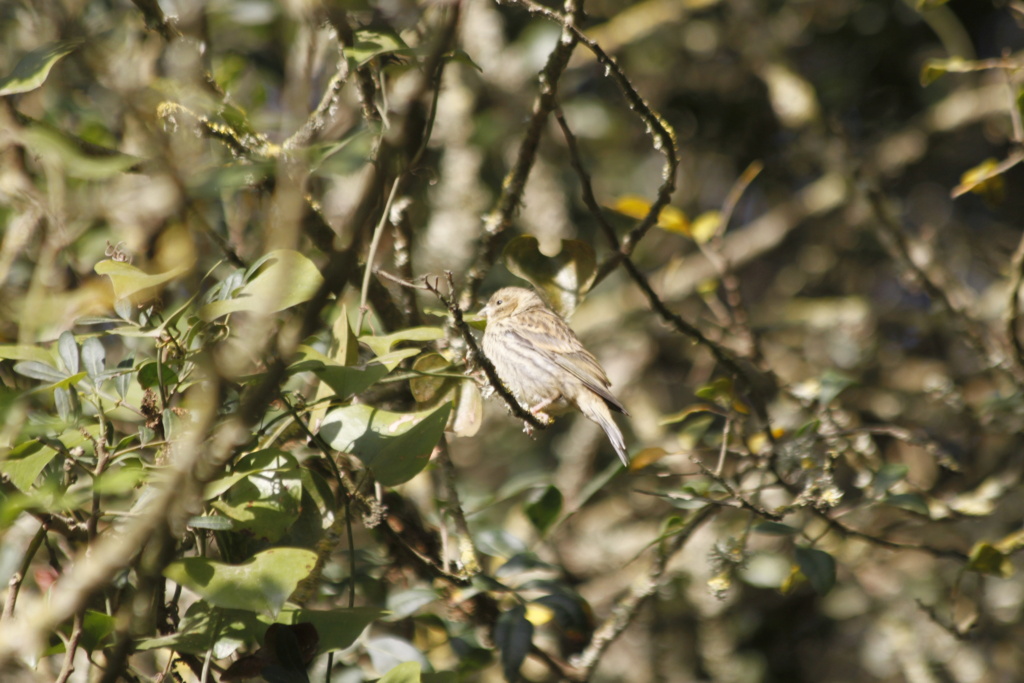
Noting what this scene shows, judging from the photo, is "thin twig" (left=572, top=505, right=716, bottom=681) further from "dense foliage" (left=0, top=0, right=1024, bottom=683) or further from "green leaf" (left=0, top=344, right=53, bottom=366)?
"green leaf" (left=0, top=344, right=53, bottom=366)

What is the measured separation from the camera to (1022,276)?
10.2 ft

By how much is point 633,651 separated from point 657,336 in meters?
1.92

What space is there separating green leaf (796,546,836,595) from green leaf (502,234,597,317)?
1014 mm

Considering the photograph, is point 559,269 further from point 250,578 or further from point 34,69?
point 34,69

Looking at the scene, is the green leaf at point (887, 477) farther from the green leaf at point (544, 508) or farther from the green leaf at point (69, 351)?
the green leaf at point (69, 351)

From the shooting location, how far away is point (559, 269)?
8.96 feet

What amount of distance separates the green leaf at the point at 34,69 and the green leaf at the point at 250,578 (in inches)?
47.9

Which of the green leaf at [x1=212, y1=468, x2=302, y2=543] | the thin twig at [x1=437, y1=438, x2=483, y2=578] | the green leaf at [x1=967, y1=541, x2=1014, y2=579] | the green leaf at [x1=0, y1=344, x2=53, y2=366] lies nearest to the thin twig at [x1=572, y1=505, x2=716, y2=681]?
the thin twig at [x1=437, y1=438, x2=483, y2=578]

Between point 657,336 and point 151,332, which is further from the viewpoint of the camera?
point 657,336

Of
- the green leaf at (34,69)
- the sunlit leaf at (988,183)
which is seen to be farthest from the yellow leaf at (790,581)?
the green leaf at (34,69)

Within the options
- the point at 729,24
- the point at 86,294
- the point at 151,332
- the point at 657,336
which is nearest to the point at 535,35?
the point at 729,24

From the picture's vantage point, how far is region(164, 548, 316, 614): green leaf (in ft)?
5.96

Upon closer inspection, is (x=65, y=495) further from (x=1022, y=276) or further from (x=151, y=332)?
(x=1022, y=276)

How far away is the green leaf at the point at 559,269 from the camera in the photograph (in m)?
2.69
